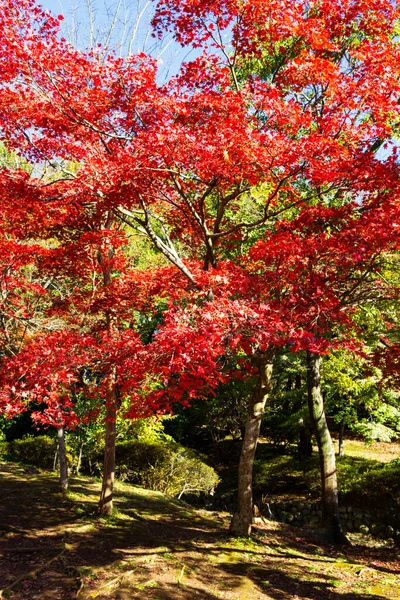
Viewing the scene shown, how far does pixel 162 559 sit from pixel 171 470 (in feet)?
23.1

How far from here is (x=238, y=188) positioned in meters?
7.35

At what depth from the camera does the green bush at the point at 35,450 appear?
619 inches

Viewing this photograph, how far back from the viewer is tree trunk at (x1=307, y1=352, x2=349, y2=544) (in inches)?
374

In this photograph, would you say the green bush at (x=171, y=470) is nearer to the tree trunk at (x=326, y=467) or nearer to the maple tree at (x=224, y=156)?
the tree trunk at (x=326, y=467)

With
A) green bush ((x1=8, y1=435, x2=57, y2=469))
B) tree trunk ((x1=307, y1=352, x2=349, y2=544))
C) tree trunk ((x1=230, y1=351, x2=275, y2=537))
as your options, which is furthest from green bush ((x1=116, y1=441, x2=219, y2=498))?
tree trunk ((x1=230, y1=351, x2=275, y2=537))

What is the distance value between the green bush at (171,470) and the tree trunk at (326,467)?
14.8ft

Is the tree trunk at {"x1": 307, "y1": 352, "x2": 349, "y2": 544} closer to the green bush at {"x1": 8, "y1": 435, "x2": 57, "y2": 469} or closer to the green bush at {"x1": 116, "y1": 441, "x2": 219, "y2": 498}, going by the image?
the green bush at {"x1": 116, "y1": 441, "x2": 219, "y2": 498}

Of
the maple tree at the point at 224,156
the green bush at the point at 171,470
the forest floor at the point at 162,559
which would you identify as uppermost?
the maple tree at the point at 224,156

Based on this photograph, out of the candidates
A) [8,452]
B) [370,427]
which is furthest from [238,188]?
[8,452]

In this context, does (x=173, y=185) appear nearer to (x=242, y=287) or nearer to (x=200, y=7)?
(x=242, y=287)

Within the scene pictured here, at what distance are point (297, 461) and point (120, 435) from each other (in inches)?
271

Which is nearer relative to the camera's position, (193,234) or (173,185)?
(173,185)

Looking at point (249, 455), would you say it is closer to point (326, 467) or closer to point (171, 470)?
point (326, 467)

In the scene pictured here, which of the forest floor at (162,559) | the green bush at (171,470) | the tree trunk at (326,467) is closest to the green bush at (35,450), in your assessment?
the green bush at (171,470)
